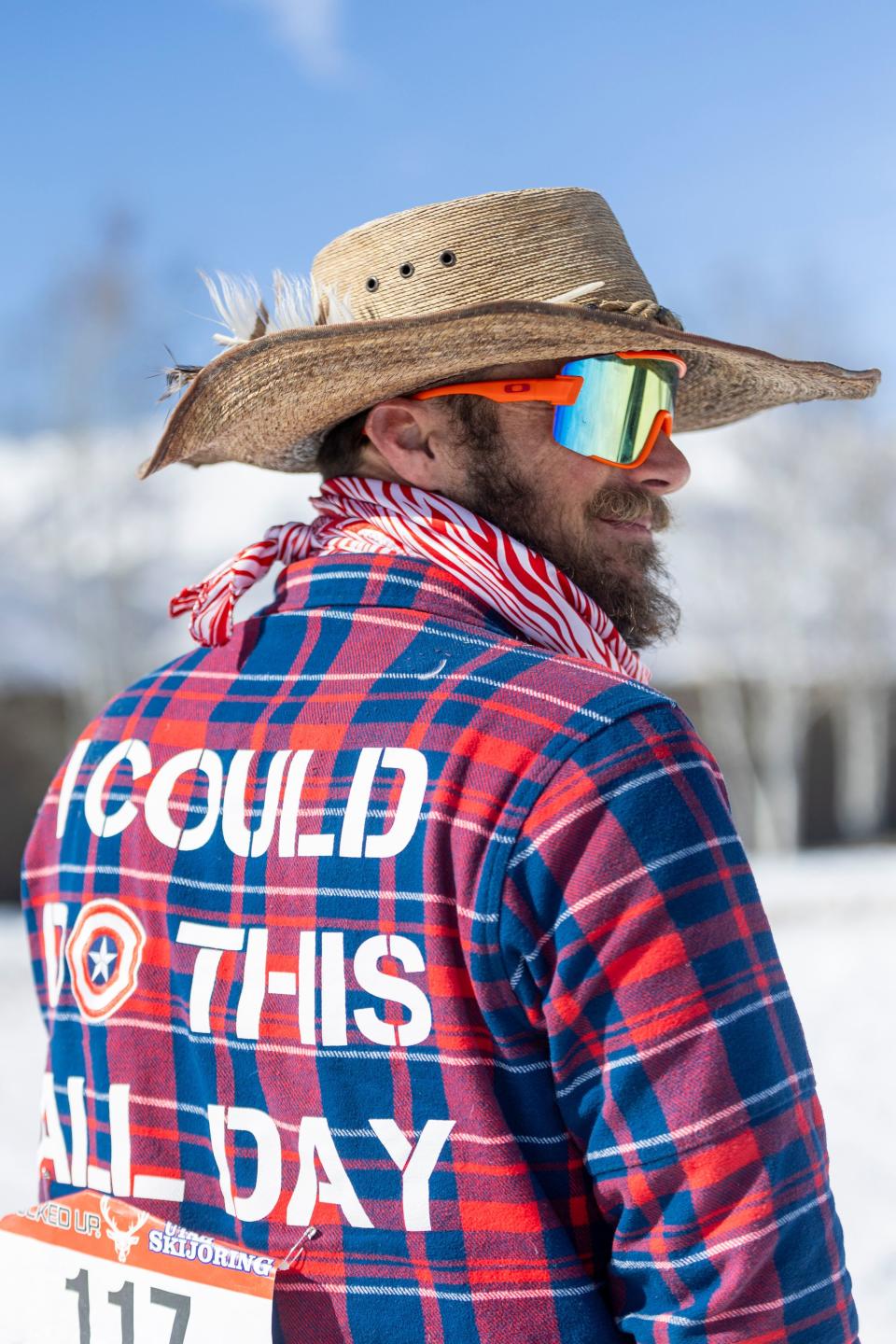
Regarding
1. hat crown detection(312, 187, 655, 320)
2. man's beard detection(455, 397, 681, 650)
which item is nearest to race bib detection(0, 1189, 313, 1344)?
man's beard detection(455, 397, 681, 650)

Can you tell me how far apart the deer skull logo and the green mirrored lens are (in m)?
1.12

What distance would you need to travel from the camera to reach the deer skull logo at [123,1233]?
151 cm

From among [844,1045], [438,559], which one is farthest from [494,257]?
[844,1045]

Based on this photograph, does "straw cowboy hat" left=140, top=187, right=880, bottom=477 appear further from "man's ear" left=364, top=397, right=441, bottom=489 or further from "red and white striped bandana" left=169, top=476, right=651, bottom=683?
"red and white striped bandana" left=169, top=476, right=651, bottom=683

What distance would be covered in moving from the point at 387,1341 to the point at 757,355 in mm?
1444

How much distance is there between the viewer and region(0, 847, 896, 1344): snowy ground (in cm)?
416

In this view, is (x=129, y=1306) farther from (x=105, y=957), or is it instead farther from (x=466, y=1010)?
(x=466, y=1010)

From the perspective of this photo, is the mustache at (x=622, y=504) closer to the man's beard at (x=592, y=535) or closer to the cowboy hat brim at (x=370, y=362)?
the man's beard at (x=592, y=535)

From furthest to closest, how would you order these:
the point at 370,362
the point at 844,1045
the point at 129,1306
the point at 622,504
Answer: the point at 844,1045, the point at 622,504, the point at 370,362, the point at 129,1306

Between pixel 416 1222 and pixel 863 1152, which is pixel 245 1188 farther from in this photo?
pixel 863 1152

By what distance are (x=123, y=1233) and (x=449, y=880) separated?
62 cm

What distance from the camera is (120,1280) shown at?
1493 millimetres

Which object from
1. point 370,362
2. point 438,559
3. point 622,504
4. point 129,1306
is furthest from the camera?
point 622,504

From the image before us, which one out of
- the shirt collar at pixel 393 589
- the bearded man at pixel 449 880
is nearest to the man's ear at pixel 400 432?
the bearded man at pixel 449 880
